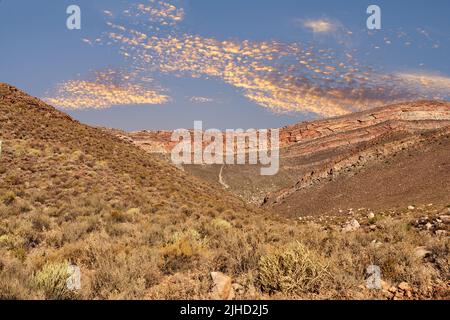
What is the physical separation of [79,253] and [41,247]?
8.56ft

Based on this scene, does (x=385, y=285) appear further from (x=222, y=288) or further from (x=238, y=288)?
(x=222, y=288)

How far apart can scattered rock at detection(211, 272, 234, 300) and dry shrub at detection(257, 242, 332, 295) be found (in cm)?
61

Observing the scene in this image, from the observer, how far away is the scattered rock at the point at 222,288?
6477mm

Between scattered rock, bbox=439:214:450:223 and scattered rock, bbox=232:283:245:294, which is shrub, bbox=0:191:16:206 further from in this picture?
scattered rock, bbox=439:214:450:223

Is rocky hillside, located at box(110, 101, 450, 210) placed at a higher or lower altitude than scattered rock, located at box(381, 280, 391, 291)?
higher

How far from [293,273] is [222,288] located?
52.2 inches

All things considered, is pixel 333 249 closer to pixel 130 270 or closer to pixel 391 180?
pixel 130 270

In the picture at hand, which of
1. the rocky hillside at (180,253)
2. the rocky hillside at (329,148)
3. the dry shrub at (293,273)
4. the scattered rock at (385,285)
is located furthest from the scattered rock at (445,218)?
the rocky hillside at (329,148)

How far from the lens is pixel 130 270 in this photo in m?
7.43

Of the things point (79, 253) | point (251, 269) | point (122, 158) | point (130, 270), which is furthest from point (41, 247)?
point (122, 158)

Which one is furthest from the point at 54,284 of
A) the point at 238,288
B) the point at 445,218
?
the point at 445,218

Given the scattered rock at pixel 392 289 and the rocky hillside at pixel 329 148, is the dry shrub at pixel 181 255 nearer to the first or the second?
the scattered rock at pixel 392 289

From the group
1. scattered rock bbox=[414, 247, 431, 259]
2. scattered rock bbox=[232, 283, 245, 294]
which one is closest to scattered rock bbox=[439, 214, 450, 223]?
scattered rock bbox=[414, 247, 431, 259]

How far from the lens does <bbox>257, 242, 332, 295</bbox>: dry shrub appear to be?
21.2 ft
